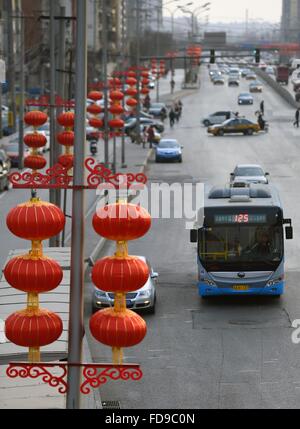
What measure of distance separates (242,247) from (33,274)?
15728 millimetres

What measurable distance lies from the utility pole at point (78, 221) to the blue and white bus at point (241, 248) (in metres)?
15.5

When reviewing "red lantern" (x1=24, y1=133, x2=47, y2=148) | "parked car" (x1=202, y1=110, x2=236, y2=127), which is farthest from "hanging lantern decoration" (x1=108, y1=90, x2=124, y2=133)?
"parked car" (x1=202, y1=110, x2=236, y2=127)

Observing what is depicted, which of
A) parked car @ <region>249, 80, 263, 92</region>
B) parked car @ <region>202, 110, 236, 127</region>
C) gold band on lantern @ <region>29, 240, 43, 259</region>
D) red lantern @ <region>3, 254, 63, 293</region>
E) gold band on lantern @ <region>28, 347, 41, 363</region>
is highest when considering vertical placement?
gold band on lantern @ <region>29, 240, 43, 259</region>

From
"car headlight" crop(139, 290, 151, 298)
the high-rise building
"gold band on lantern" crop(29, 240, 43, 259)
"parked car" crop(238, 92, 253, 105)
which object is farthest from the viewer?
"parked car" crop(238, 92, 253, 105)

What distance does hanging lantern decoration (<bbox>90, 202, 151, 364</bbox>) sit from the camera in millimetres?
10672

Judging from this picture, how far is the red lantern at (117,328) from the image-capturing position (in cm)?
1064

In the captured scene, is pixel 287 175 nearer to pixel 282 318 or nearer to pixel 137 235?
pixel 282 318

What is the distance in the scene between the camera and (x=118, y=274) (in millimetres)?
10742

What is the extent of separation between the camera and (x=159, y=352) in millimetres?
21969

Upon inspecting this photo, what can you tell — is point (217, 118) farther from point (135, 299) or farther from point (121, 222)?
point (121, 222)

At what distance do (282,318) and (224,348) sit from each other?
3.13 m

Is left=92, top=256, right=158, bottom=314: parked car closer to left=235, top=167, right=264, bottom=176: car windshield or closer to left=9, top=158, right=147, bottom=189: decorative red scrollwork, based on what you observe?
left=9, top=158, right=147, bottom=189: decorative red scrollwork

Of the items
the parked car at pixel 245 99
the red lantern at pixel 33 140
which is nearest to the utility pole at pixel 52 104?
the red lantern at pixel 33 140
